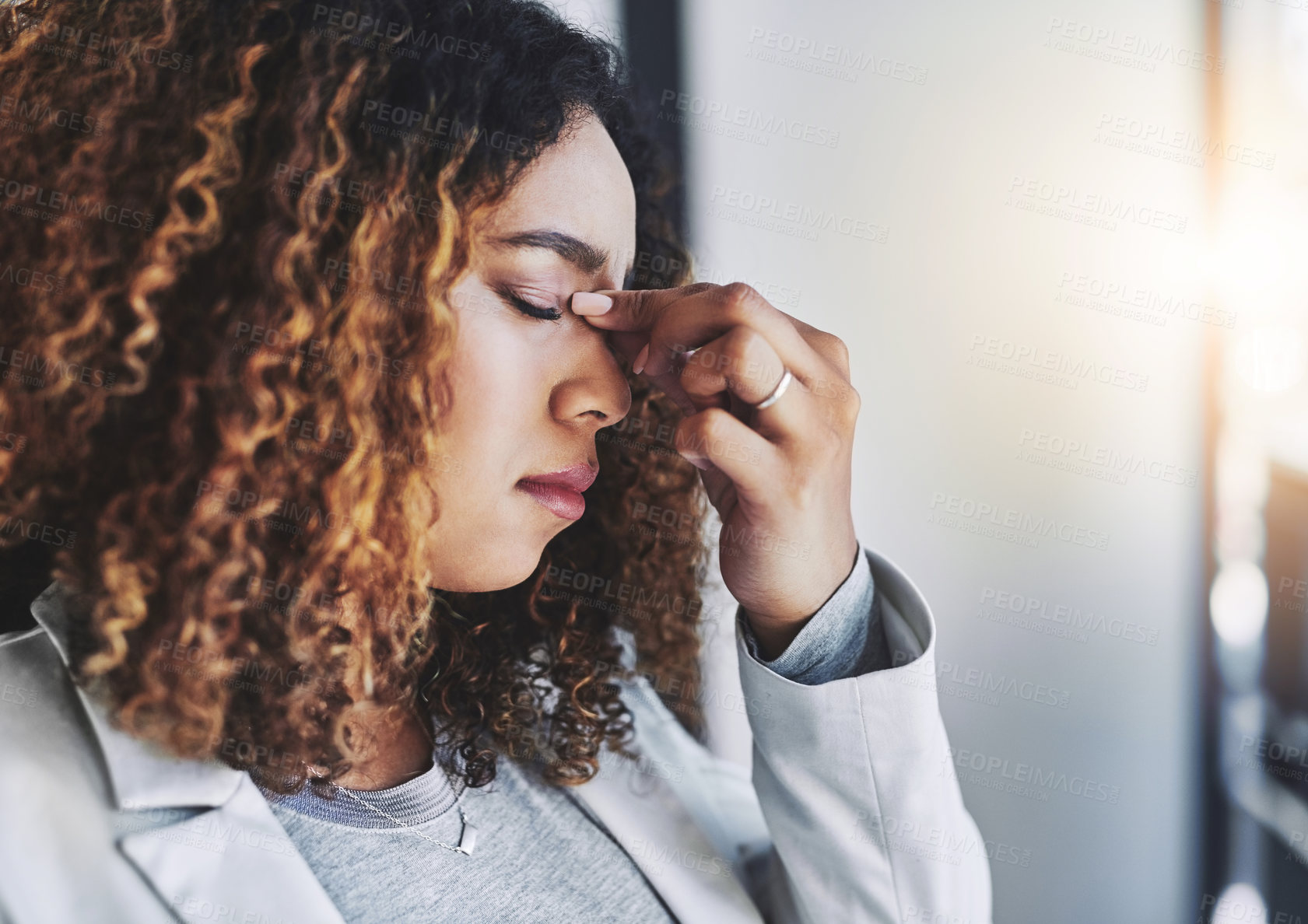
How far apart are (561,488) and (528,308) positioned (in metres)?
0.21

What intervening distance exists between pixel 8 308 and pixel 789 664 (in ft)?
2.79

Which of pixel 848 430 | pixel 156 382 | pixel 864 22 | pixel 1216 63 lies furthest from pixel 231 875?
pixel 1216 63

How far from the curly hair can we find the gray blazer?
0.05 meters

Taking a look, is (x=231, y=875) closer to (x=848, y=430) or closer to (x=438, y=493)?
(x=438, y=493)

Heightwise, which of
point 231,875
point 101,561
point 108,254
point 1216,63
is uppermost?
point 1216,63

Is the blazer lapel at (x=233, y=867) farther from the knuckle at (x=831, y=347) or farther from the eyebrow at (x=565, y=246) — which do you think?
the knuckle at (x=831, y=347)

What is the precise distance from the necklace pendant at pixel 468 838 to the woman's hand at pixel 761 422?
0.38 m

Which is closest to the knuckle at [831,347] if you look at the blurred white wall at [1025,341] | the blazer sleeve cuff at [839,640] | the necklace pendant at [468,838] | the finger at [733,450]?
the finger at [733,450]

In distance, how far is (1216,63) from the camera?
4.24ft

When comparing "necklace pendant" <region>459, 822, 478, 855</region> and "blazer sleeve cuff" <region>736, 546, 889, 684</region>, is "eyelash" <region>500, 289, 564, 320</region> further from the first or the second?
"necklace pendant" <region>459, 822, 478, 855</region>

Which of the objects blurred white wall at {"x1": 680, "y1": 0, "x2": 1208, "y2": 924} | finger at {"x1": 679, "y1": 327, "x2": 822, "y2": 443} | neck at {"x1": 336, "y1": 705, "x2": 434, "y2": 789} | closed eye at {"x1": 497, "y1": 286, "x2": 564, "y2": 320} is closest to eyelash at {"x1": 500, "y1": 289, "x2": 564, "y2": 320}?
closed eye at {"x1": 497, "y1": 286, "x2": 564, "y2": 320}

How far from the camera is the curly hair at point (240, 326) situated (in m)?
0.73

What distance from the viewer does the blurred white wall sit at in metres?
1.33

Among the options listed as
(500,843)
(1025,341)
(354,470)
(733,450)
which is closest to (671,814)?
(500,843)
